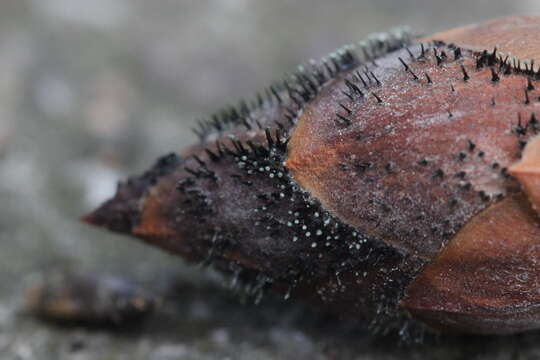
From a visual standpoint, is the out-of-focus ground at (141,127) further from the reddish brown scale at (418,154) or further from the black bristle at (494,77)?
the black bristle at (494,77)

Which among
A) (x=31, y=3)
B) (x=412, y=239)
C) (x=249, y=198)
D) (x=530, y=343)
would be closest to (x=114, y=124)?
(x=31, y=3)

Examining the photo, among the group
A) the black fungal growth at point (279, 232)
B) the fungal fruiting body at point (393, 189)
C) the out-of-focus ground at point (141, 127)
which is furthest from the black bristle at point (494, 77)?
the out-of-focus ground at point (141, 127)

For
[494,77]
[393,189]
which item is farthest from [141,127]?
[494,77]

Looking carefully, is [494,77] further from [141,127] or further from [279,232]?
[141,127]

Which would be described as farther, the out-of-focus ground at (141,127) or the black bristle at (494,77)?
the out-of-focus ground at (141,127)

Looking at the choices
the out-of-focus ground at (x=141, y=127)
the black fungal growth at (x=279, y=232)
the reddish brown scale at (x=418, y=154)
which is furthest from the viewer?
the out-of-focus ground at (x=141, y=127)

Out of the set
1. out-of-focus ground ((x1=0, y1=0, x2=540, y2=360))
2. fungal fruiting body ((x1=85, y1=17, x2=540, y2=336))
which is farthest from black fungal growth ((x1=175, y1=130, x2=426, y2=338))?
out-of-focus ground ((x1=0, y1=0, x2=540, y2=360))
